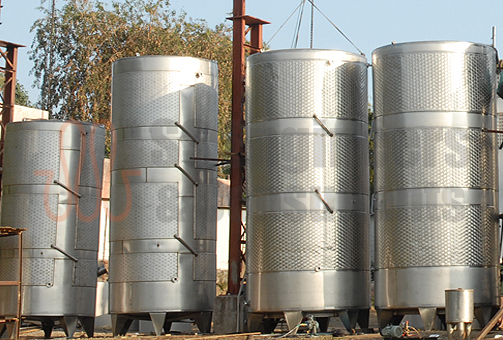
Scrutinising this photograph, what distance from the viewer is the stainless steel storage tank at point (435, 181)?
15117mm

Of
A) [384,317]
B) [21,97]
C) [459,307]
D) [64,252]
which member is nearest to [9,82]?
[64,252]

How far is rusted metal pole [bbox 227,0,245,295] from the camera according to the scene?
18.9 m

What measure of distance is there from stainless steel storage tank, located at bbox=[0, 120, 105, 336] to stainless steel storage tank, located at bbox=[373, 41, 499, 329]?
854 cm

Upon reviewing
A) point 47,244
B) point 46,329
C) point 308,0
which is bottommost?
point 46,329

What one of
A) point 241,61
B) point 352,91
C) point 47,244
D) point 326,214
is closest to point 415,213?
point 326,214

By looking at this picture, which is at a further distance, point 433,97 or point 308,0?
point 308,0

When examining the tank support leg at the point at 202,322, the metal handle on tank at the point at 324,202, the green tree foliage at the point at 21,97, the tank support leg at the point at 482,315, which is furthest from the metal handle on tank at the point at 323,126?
the green tree foliage at the point at 21,97

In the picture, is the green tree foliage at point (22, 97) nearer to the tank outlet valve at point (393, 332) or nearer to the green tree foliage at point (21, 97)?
the green tree foliage at point (21, 97)

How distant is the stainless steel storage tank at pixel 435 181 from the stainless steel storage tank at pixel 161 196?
4.47 m

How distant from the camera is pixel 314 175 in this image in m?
16.2

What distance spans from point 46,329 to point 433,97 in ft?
37.2

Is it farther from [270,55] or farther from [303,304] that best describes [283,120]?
[303,304]

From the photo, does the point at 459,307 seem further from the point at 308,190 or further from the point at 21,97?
the point at 21,97

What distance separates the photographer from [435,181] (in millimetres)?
15312
